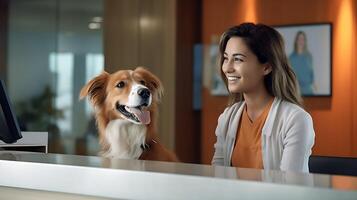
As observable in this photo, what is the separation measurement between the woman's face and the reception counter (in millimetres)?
559

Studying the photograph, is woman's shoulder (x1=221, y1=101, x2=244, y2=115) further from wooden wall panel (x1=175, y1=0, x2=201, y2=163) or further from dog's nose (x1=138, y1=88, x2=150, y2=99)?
wooden wall panel (x1=175, y1=0, x2=201, y2=163)

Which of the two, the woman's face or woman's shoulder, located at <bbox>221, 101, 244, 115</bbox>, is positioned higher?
the woman's face

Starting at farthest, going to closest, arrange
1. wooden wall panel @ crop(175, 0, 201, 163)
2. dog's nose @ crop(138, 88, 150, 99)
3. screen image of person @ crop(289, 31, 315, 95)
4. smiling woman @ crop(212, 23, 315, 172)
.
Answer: wooden wall panel @ crop(175, 0, 201, 163) → screen image of person @ crop(289, 31, 315, 95) → smiling woman @ crop(212, 23, 315, 172) → dog's nose @ crop(138, 88, 150, 99)

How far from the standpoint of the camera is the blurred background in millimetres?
4824

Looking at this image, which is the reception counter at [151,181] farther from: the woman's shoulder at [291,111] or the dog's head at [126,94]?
the woman's shoulder at [291,111]

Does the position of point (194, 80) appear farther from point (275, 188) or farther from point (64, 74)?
point (275, 188)

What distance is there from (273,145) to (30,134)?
0.89 meters

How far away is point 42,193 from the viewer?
1.23 metres

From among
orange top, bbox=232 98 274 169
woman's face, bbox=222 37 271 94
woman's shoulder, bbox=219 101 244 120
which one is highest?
woman's face, bbox=222 37 271 94

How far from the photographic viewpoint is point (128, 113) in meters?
1.47

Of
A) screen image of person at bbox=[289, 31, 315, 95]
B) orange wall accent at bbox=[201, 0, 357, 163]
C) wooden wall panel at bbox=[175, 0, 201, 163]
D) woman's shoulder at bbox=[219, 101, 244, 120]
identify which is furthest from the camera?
wooden wall panel at bbox=[175, 0, 201, 163]

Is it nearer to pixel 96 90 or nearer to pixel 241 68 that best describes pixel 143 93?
pixel 96 90

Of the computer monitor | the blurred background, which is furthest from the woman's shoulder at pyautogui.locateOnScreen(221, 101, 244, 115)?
the blurred background

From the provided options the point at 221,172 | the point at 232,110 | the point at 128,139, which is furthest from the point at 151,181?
the point at 232,110
